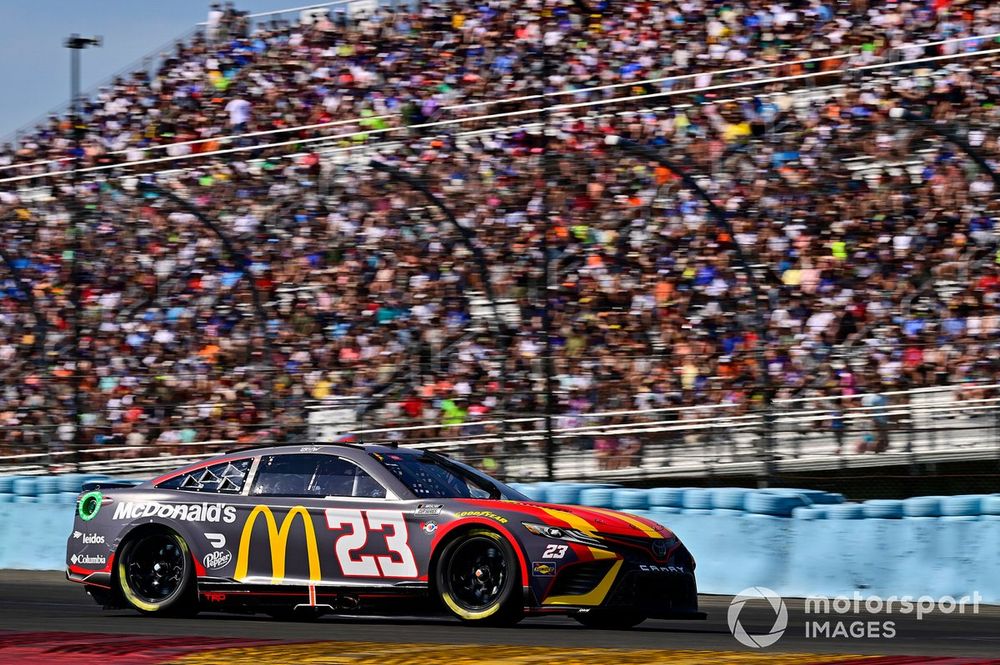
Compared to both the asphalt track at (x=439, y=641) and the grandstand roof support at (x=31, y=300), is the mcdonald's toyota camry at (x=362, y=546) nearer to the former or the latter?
the asphalt track at (x=439, y=641)

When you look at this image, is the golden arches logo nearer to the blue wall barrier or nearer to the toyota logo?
the toyota logo

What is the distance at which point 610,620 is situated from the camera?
8641 millimetres

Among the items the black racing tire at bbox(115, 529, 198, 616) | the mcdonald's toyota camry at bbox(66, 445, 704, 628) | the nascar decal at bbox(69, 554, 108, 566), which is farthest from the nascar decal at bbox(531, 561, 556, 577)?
the nascar decal at bbox(69, 554, 108, 566)

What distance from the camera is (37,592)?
1195 centimetres

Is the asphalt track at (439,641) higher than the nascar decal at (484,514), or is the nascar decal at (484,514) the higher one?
the nascar decal at (484,514)

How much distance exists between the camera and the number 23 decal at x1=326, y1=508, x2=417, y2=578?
8.36 metres

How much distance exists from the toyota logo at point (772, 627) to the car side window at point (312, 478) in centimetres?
221

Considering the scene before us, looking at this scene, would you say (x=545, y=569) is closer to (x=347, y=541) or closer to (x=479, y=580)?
(x=479, y=580)

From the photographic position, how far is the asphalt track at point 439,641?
671 centimetres

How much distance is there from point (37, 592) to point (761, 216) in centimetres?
761

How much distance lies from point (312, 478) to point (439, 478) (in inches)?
30.2

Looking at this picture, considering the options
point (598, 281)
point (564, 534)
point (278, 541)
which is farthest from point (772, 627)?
point (598, 281)

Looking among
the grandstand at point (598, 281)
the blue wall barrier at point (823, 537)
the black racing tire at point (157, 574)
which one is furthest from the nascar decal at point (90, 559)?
the grandstand at point (598, 281)

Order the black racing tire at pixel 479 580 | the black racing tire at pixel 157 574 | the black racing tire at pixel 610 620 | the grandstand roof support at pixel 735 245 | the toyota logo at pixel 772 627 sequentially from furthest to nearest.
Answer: the grandstand roof support at pixel 735 245 → the black racing tire at pixel 157 574 → the black racing tire at pixel 610 620 → the black racing tire at pixel 479 580 → the toyota logo at pixel 772 627
